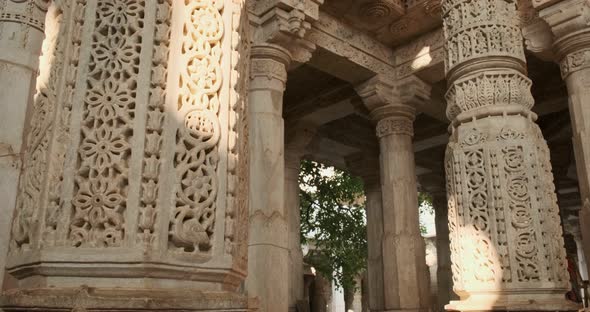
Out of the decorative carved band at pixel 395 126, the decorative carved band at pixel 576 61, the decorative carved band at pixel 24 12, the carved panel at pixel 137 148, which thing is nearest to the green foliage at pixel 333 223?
the decorative carved band at pixel 395 126

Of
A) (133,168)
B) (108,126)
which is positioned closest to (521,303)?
(133,168)

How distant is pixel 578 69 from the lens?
23.2ft

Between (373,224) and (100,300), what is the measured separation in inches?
423

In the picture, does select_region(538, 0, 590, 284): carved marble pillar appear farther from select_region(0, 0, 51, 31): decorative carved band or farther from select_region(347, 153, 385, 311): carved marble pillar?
select_region(0, 0, 51, 31): decorative carved band

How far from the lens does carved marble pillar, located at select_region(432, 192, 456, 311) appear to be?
48.2ft

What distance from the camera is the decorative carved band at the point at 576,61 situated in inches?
277

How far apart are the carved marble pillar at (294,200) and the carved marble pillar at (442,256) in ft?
15.3

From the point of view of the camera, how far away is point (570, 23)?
7051 millimetres

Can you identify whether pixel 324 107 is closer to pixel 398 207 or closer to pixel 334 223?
pixel 398 207

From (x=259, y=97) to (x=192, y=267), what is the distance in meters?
5.25

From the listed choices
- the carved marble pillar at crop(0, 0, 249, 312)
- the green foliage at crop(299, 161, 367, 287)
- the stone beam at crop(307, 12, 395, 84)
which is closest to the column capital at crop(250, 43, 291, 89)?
the stone beam at crop(307, 12, 395, 84)

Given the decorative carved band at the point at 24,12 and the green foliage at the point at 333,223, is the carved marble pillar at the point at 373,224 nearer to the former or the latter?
the green foliage at the point at 333,223

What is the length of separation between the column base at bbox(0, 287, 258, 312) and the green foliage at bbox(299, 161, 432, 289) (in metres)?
15.0

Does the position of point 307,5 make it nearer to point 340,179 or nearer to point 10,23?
point 10,23
